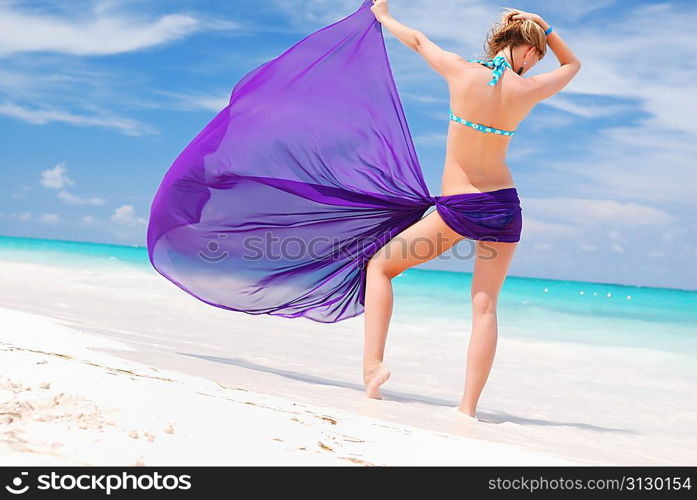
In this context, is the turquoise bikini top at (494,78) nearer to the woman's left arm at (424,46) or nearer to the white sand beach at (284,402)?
the woman's left arm at (424,46)

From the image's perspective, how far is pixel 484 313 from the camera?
3699 millimetres

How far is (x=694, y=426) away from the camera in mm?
4586

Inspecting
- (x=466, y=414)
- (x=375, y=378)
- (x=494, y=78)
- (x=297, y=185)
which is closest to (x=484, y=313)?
(x=466, y=414)

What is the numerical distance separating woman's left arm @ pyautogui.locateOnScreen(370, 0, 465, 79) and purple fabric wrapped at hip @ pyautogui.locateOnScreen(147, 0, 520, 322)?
0.69ft

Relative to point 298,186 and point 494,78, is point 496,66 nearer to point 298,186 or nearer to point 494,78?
point 494,78

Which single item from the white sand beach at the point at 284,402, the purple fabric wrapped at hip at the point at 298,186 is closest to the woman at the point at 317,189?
the purple fabric wrapped at hip at the point at 298,186

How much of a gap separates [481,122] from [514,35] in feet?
1.73

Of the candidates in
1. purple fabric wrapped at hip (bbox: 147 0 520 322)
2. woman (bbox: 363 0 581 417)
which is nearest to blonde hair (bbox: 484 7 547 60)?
woman (bbox: 363 0 581 417)

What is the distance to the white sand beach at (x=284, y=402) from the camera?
2129 millimetres

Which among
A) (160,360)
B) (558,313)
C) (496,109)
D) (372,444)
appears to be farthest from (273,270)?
(558,313)

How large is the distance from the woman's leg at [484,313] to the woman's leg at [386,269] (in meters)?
0.19

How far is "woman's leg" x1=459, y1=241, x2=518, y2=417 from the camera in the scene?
12.0ft

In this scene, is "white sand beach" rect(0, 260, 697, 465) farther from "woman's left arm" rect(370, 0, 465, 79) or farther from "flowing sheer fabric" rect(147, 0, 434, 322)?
"woman's left arm" rect(370, 0, 465, 79)

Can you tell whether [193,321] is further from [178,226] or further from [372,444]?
[372,444]
